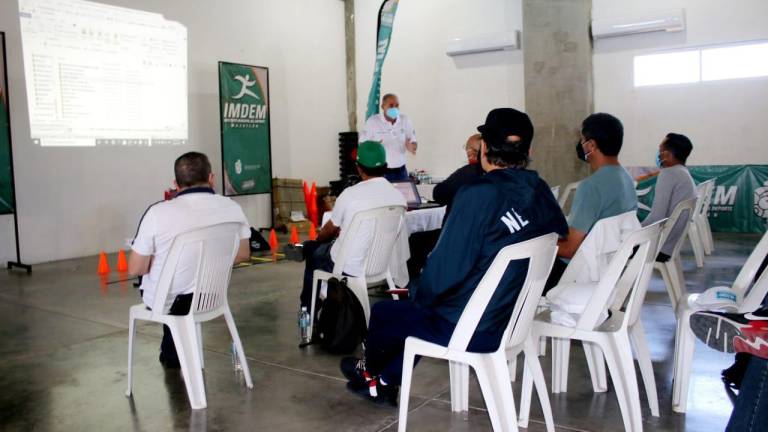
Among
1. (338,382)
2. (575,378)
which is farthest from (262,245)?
(575,378)

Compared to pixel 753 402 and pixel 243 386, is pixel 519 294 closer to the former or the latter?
pixel 753 402

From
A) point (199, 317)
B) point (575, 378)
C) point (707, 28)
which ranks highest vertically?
point (707, 28)

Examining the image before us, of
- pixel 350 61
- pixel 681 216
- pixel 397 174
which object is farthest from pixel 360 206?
pixel 350 61

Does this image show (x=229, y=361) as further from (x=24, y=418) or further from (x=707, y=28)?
(x=707, y=28)

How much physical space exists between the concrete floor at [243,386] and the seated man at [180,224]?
0.49 meters

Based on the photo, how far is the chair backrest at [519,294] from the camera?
6.73ft

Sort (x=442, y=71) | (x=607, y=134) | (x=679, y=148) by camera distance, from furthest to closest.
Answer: (x=442, y=71) → (x=679, y=148) → (x=607, y=134)

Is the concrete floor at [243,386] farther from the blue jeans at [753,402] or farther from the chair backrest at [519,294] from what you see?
the blue jeans at [753,402]

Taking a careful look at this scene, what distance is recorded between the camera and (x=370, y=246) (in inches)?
144

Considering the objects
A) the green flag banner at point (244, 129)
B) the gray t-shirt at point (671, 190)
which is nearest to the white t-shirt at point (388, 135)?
the green flag banner at point (244, 129)

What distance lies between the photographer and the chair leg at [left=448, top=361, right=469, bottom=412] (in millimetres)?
2793

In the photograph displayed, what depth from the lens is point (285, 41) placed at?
32.9ft

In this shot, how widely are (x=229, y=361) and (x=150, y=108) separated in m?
5.21

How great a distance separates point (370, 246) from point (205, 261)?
1.05 m
